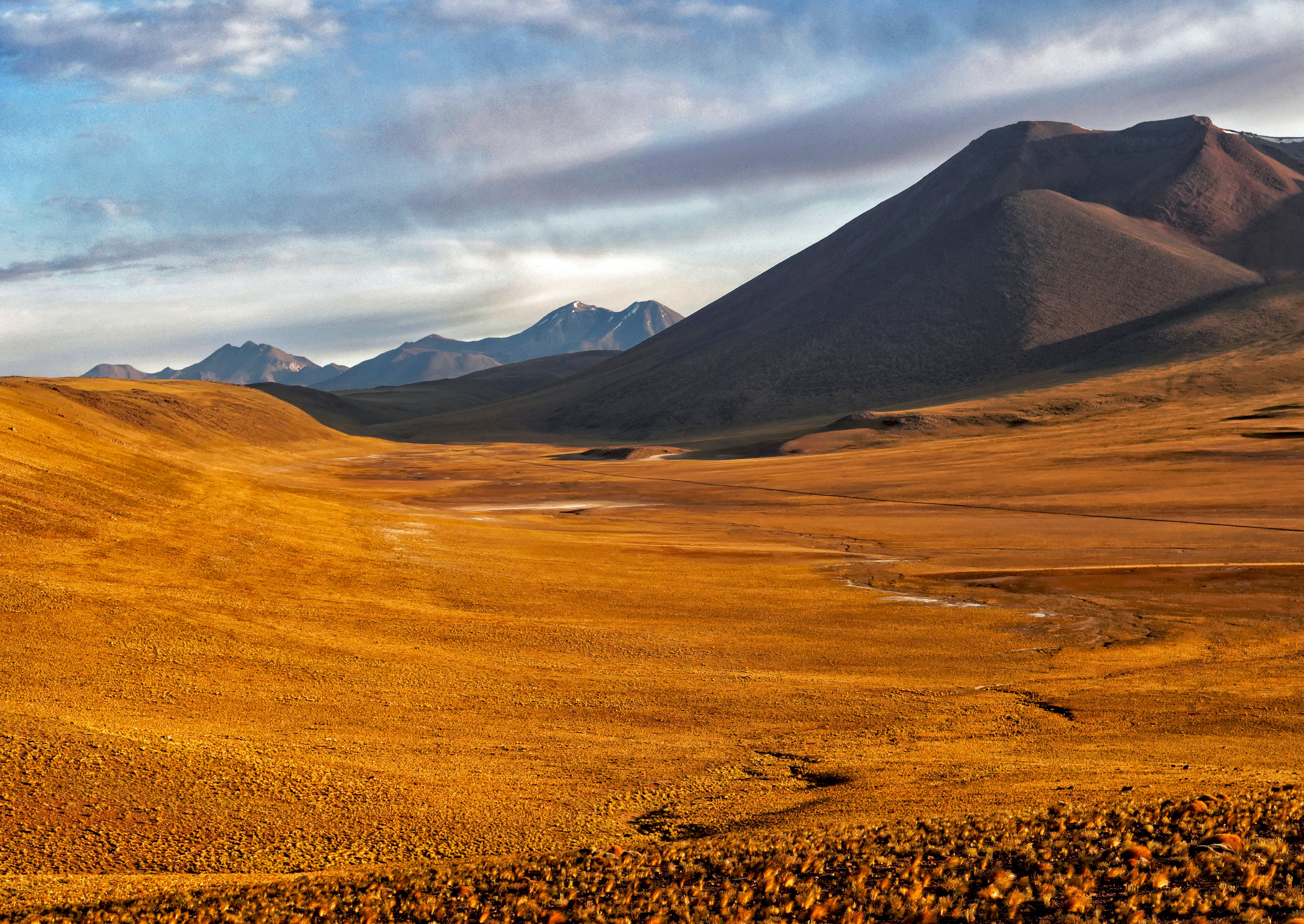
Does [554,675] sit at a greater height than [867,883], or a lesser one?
lesser

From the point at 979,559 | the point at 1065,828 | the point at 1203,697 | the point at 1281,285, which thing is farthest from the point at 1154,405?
the point at 1065,828

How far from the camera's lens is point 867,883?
30.5 feet

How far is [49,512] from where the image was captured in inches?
916

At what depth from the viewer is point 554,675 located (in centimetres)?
1898

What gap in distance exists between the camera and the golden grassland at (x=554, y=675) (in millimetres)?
11008

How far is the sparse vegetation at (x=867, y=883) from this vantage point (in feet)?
27.9

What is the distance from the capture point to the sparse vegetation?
8508 millimetres

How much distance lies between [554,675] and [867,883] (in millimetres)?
10619

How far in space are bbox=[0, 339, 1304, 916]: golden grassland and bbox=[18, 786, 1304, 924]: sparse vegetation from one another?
33 cm

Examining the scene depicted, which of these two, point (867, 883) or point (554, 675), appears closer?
point (867, 883)

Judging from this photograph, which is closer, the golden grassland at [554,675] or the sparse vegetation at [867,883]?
the sparse vegetation at [867,883]

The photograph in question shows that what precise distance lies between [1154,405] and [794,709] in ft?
386

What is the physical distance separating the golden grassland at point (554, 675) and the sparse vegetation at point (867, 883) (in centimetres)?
33

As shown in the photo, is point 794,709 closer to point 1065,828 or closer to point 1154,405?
point 1065,828
